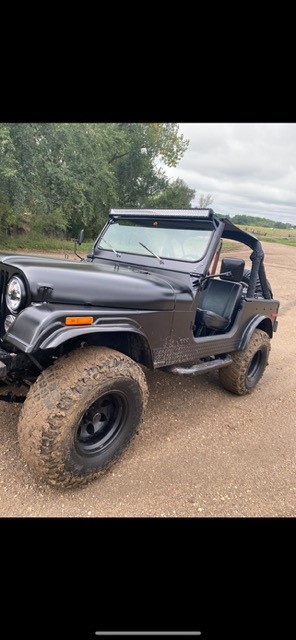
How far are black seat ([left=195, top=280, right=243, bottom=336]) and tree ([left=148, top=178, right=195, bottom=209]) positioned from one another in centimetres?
2521

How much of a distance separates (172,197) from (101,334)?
94.9 feet

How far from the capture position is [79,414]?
2330 mm

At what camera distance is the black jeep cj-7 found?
2.26 m

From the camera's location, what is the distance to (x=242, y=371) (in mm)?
4277

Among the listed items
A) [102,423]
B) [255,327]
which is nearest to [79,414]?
[102,423]

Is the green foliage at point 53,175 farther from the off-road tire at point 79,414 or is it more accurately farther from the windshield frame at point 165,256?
the off-road tire at point 79,414

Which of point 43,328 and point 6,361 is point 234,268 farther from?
point 6,361

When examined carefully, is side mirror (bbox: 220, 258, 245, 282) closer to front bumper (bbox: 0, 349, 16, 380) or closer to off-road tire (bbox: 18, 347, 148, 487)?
off-road tire (bbox: 18, 347, 148, 487)

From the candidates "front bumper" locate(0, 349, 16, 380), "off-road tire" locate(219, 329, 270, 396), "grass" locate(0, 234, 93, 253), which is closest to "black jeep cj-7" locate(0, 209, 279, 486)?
"front bumper" locate(0, 349, 16, 380)

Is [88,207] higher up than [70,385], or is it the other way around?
[88,207]

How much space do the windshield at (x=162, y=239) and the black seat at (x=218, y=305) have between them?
2.35 feet
